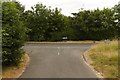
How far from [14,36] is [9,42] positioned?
0.76 m

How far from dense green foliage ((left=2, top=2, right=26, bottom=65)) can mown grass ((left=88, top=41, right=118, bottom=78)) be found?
18.6ft

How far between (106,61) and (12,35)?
293 inches

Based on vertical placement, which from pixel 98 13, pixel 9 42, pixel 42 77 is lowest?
pixel 42 77

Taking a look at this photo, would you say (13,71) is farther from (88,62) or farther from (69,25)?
(69,25)

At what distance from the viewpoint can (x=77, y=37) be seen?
53.6m

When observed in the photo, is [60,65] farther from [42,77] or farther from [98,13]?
[98,13]

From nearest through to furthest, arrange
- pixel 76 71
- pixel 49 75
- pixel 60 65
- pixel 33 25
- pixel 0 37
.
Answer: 1. pixel 0 37
2. pixel 49 75
3. pixel 76 71
4. pixel 60 65
5. pixel 33 25

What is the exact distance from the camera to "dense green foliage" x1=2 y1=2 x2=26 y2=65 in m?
21.3

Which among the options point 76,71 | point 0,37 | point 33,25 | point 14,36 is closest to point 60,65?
point 76,71

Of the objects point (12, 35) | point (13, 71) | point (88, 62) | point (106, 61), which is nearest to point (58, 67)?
point (13, 71)

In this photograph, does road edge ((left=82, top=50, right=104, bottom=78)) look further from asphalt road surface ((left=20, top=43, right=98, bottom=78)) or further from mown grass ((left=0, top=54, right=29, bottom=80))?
mown grass ((left=0, top=54, right=29, bottom=80))

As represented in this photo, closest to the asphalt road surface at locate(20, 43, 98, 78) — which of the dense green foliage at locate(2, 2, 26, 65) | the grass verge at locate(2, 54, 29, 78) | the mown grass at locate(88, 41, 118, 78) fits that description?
the grass verge at locate(2, 54, 29, 78)

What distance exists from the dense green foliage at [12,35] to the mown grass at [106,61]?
5.68 metres

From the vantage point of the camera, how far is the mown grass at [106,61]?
20.9 metres
